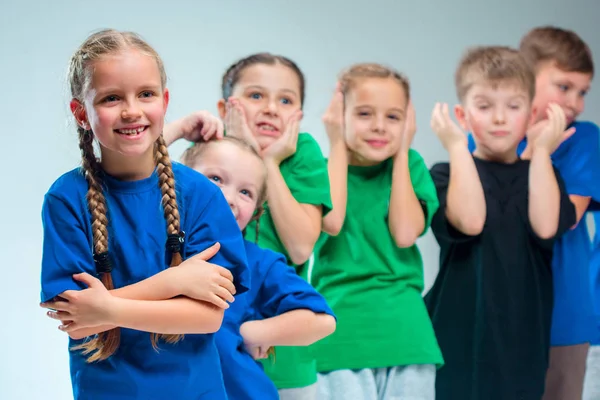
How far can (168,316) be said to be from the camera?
4.41ft

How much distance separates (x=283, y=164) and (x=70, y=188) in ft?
3.14

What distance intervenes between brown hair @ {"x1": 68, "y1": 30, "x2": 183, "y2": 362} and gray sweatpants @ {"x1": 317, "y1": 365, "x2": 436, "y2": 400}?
93 centimetres

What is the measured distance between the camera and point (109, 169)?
1427 millimetres

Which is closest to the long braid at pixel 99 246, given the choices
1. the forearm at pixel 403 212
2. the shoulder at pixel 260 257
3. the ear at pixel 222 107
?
the shoulder at pixel 260 257

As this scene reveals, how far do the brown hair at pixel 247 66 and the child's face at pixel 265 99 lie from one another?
0.05 feet

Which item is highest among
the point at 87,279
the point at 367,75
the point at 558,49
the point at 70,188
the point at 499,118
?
the point at 558,49

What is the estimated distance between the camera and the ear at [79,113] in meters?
1.42

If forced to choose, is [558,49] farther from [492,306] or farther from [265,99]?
[265,99]

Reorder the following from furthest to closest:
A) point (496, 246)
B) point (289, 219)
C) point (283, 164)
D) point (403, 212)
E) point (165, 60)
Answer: point (496, 246) < point (165, 60) < point (403, 212) < point (283, 164) < point (289, 219)

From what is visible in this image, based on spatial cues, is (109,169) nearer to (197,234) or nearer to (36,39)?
(197,234)

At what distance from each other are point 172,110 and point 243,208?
73 cm

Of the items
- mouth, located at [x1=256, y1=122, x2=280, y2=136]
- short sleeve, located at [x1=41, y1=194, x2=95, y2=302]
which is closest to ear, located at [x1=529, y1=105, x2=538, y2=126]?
mouth, located at [x1=256, y1=122, x2=280, y2=136]

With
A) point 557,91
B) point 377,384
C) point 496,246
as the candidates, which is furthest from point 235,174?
point 557,91

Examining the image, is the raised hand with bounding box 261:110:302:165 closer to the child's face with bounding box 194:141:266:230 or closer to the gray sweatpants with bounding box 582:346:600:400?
the child's face with bounding box 194:141:266:230
